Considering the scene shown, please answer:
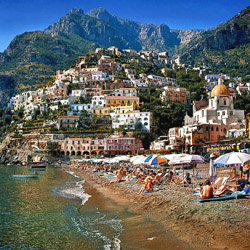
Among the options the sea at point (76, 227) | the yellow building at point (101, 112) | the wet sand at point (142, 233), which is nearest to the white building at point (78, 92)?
the yellow building at point (101, 112)

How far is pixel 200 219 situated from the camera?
1246 centimetres

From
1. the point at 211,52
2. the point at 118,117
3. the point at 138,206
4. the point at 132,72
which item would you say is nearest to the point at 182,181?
the point at 138,206

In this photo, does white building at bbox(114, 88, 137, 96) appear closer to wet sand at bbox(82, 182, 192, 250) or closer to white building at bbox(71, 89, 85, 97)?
white building at bbox(71, 89, 85, 97)

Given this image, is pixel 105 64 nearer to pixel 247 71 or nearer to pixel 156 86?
pixel 156 86

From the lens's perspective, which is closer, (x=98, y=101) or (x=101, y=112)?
(x=101, y=112)

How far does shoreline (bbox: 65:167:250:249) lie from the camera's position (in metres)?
10.3

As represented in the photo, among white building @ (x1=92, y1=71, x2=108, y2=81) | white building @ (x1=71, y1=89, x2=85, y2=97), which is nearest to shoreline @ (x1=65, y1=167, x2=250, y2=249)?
white building @ (x1=71, y1=89, x2=85, y2=97)

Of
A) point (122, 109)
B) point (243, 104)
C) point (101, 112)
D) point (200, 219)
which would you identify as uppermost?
point (243, 104)

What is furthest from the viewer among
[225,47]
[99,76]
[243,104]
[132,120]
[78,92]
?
[225,47]

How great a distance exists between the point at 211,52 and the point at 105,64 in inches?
3407

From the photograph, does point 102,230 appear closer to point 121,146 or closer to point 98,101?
point 121,146

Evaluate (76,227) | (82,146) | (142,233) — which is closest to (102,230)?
(76,227)

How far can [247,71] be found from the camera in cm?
15975

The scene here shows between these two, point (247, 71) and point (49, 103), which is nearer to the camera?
point (49, 103)
